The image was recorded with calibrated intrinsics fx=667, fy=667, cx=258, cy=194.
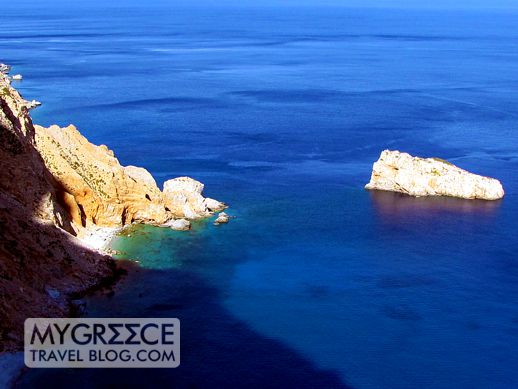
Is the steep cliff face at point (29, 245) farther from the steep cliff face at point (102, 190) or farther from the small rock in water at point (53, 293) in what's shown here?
the steep cliff face at point (102, 190)

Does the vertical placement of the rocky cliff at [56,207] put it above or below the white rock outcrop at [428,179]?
below

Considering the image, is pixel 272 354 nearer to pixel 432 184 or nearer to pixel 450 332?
pixel 450 332

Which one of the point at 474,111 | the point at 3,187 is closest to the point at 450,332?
the point at 3,187

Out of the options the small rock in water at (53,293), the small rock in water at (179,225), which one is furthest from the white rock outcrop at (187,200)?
the small rock in water at (53,293)

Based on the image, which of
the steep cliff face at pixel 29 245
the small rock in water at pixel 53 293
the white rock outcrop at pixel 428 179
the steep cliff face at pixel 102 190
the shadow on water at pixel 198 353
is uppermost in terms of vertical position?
the white rock outcrop at pixel 428 179

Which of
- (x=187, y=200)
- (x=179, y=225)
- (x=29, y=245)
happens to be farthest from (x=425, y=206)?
(x=29, y=245)
